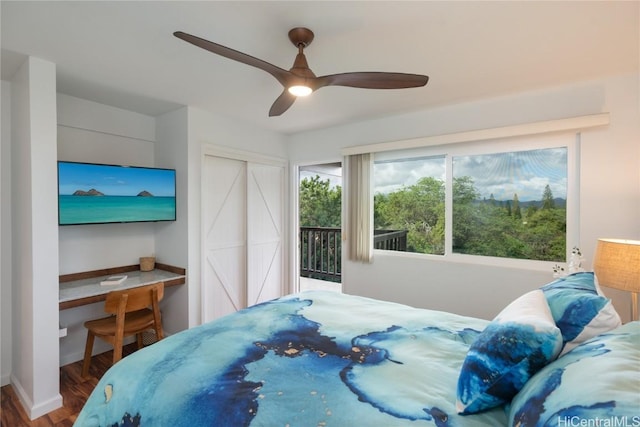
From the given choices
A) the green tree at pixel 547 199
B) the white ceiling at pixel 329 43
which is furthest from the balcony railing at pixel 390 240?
the white ceiling at pixel 329 43

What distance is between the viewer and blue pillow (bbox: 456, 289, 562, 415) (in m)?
0.95

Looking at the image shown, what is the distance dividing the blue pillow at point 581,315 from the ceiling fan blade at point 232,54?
1.65 meters

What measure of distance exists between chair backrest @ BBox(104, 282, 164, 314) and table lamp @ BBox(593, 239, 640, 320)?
3263 millimetres

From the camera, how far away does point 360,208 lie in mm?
3615

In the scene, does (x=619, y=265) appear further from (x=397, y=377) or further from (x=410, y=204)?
(x=410, y=204)

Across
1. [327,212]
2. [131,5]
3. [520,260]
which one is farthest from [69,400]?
[327,212]

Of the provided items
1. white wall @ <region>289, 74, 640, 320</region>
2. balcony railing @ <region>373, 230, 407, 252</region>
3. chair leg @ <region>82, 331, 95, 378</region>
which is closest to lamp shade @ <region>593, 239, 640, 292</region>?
white wall @ <region>289, 74, 640, 320</region>

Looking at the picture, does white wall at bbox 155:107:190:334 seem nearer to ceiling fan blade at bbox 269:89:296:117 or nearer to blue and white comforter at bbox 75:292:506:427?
ceiling fan blade at bbox 269:89:296:117

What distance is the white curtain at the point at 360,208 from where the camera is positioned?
3.58 m

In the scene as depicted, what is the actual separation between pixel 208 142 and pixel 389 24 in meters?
2.28

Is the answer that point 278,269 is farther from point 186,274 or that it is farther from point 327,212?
point 327,212

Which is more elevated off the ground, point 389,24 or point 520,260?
point 389,24

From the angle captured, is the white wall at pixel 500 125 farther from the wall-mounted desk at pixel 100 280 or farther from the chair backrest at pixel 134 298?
the chair backrest at pixel 134 298

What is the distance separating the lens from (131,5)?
1.58 m
